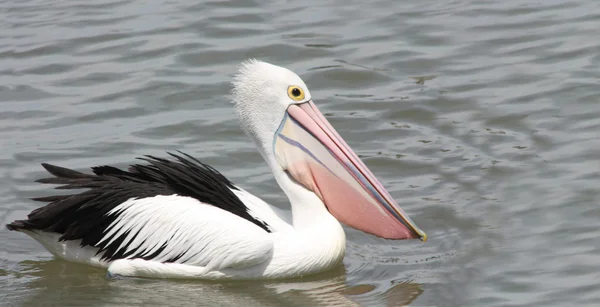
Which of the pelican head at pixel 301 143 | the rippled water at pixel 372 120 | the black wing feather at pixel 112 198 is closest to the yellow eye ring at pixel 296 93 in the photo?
the pelican head at pixel 301 143

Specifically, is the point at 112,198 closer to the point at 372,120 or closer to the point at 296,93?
the point at 296,93

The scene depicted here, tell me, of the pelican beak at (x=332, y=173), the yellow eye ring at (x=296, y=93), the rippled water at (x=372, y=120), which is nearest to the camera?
the rippled water at (x=372, y=120)

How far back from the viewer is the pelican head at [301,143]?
18.5ft

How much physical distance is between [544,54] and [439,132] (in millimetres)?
1705

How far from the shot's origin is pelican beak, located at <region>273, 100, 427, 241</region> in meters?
5.59

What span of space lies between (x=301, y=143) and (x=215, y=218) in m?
0.66

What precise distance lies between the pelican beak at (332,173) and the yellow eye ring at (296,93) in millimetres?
41

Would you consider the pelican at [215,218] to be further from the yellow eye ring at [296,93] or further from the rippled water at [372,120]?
the rippled water at [372,120]

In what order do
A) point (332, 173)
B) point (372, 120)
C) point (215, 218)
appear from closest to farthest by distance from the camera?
point (215, 218) → point (332, 173) → point (372, 120)

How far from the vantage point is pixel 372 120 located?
24.9ft

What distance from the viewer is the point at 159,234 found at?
5.48 metres

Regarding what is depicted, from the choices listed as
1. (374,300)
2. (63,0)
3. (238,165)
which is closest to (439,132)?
(238,165)

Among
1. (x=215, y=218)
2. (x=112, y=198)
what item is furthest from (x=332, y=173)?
(x=112, y=198)

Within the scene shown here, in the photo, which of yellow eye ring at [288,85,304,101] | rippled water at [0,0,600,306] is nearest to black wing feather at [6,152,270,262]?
rippled water at [0,0,600,306]
